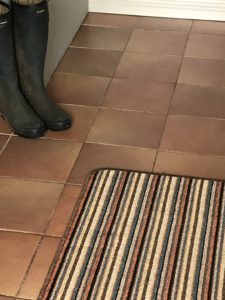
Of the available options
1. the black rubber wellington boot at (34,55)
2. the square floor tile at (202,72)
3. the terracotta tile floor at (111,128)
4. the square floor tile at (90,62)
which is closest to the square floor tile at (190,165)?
A: the terracotta tile floor at (111,128)

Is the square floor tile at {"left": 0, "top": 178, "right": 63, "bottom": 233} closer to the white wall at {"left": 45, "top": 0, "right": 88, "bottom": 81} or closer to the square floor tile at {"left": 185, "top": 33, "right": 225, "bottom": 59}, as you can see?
the white wall at {"left": 45, "top": 0, "right": 88, "bottom": 81}

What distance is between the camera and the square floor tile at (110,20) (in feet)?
8.89

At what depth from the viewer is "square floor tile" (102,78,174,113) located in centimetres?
207

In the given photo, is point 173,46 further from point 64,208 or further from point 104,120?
point 64,208

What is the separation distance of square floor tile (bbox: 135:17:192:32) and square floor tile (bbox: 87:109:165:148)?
0.80 meters

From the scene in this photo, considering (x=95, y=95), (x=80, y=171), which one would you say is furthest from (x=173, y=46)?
(x=80, y=171)

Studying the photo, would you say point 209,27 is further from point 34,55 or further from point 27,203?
point 27,203

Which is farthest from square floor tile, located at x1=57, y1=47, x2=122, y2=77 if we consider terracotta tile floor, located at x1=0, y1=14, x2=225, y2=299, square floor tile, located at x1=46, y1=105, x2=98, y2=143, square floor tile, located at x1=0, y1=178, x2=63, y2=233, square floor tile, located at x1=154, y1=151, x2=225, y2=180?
square floor tile, located at x1=0, y1=178, x2=63, y2=233

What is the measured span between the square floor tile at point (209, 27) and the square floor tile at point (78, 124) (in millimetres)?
873

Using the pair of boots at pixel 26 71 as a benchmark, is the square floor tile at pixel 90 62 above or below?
above

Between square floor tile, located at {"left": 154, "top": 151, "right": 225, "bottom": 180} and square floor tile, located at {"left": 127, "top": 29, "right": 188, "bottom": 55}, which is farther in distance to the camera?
square floor tile, located at {"left": 127, "top": 29, "right": 188, "bottom": 55}

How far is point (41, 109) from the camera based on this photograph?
1.91 m

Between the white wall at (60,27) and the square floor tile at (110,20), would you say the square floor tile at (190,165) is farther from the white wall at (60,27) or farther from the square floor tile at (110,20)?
the square floor tile at (110,20)

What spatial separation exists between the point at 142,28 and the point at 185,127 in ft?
2.94
